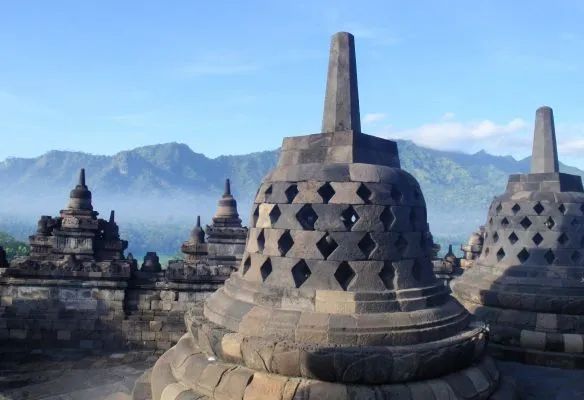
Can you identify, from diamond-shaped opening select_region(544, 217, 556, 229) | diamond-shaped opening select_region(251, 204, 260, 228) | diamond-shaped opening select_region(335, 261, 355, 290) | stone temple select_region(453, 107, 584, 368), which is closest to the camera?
diamond-shaped opening select_region(335, 261, 355, 290)

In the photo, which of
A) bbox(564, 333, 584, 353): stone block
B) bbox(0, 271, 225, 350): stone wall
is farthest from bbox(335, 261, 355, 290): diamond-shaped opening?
bbox(0, 271, 225, 350): stone wall

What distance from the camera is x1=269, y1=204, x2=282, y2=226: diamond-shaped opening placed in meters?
4.25

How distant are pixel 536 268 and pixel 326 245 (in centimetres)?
418

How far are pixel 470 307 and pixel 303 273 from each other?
3.98 metres

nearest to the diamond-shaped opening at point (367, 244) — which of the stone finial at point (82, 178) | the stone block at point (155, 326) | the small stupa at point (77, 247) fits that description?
the stone block at point (155, 326)

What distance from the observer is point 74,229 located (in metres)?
13.5

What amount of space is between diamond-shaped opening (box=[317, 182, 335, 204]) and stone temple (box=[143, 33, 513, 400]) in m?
0.02

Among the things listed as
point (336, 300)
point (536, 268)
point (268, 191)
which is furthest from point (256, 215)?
point (536, 268)

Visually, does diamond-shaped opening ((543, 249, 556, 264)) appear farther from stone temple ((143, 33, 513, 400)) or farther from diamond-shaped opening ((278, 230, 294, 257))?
diamond-shaped opening ((278, 230, 294, 257))

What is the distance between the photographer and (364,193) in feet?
13.3

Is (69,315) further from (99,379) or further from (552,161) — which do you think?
(552,161)

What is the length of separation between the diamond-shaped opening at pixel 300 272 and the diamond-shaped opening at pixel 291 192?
1.78ft

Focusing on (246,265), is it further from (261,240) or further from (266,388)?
(266,388)

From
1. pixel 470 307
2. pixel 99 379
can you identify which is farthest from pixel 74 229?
pixel 470 307
